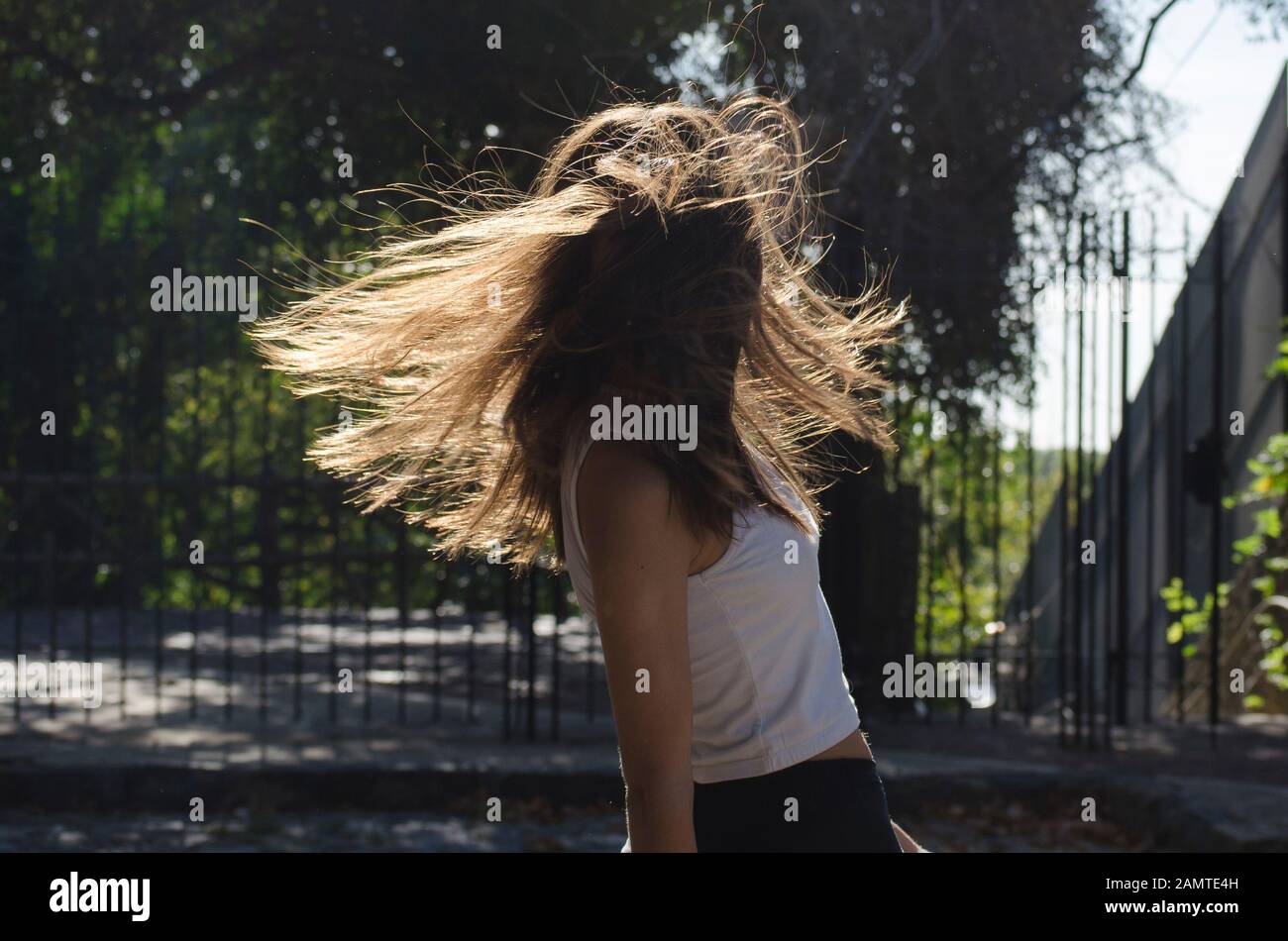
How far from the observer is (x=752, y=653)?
6.58 feet

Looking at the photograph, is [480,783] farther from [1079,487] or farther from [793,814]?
[793,814]

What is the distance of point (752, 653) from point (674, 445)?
1.05 ft

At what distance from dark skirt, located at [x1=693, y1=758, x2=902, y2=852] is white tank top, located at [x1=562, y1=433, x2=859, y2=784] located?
3 centimetres

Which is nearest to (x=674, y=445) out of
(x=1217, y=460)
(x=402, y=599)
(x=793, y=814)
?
(x=793, y=814)

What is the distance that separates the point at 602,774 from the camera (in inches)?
253

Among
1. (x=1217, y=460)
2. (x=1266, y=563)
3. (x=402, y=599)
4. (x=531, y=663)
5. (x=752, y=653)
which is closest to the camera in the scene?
(x=752, y=653)

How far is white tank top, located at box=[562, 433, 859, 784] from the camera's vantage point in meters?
1.98

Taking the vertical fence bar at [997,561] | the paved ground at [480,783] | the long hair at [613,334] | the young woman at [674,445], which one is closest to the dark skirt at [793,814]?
the young woman at [674,445]

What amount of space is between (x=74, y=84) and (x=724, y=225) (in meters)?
8.40

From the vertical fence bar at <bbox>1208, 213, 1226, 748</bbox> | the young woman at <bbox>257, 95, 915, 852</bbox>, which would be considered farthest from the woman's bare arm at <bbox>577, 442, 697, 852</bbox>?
the vertical fence bar at <bbox>1208, 213, 1226, 748</bbox>

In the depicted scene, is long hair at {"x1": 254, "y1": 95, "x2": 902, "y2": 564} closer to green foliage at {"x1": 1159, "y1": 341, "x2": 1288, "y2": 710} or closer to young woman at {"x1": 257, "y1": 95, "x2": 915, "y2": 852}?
young woman at {"x1": 257, "y1": 95, "x2": 915, "y2": 852}

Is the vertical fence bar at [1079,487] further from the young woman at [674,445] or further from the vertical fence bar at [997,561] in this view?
the young woman at [674,445]

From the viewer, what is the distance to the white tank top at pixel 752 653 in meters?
1.98
